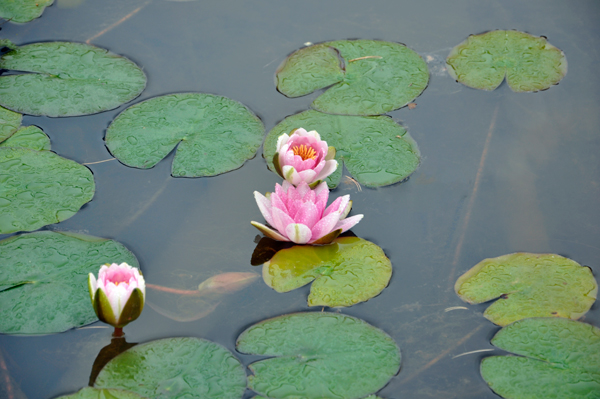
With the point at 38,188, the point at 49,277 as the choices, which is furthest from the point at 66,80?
the point at 49,277

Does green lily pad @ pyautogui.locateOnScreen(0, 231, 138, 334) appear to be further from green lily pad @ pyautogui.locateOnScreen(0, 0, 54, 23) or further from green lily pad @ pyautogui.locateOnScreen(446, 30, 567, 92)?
green lily pad @ pyautogui.locateOnScreen(446, 30, 567, 92)

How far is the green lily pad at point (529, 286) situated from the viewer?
2.51 metres

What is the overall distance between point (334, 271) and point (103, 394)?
1.22 m

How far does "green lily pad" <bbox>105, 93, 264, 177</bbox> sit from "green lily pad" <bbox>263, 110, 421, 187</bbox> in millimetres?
193

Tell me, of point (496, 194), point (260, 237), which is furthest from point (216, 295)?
point (496, 194)

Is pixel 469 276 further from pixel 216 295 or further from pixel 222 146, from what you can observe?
pixel 222 146

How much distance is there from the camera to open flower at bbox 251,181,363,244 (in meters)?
2.66

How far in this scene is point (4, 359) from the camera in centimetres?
229

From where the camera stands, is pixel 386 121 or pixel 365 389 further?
pixel 386 121

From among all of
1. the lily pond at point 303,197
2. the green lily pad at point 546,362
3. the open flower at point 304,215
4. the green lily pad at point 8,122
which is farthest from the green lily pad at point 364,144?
the green lily pad at point 8,122

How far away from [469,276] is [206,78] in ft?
7.49

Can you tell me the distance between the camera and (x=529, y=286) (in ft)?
8.54

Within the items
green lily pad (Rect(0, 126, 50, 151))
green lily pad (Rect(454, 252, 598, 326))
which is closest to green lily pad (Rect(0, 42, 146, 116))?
green lily pad (Rect(0, 126, 50, 151))

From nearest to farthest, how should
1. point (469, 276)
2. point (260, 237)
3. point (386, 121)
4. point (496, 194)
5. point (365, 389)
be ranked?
point (365, 389) → point (469, 276) → point (260, 237) → point (496, 194) → point (386, 121)
